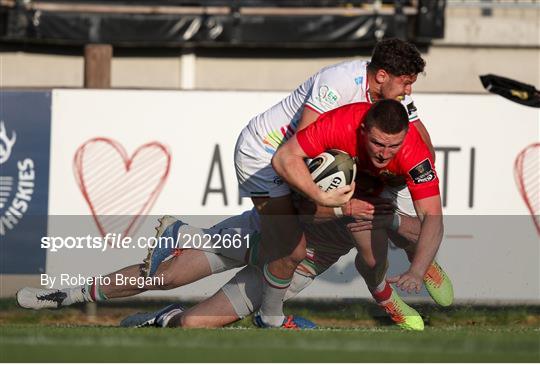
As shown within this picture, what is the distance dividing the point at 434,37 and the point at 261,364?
823 cm

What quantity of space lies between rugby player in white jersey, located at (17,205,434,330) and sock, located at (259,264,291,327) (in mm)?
90

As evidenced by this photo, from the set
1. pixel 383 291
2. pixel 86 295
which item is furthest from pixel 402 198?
pixel 86 295

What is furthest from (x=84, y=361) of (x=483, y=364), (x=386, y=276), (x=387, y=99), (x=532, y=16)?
(x=532, y=16)

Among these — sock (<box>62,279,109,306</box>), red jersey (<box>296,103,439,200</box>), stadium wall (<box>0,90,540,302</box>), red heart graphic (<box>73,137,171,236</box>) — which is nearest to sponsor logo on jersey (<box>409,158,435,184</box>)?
red jersey (<box>296,103,439,200</box>)

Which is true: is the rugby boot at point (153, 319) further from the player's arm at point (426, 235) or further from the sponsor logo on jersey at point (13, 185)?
the sponsor logo on jersey at point (13, 185)

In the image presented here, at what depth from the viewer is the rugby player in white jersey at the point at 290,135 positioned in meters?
8.36

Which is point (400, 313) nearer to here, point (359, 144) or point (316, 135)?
point (359, 144)

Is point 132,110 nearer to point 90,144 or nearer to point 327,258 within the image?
point 90,144

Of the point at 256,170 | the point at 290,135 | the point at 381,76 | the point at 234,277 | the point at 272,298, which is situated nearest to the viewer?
the point at 381,76

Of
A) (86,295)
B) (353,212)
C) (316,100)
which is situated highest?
(316,100)

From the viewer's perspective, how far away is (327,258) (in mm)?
9195

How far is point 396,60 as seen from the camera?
8.27 m

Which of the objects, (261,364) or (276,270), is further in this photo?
(276,270)

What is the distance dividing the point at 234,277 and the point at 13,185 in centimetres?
232
